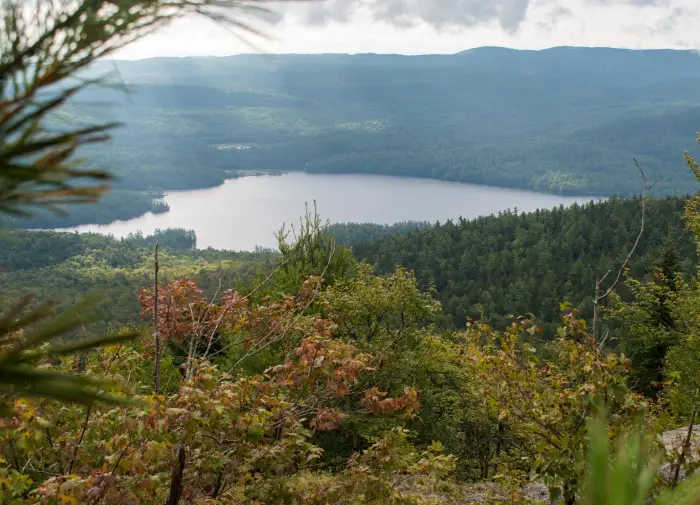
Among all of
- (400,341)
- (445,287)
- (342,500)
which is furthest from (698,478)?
(445,287)

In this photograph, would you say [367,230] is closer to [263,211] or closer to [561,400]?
[263,211]

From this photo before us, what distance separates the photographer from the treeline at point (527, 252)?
225ft

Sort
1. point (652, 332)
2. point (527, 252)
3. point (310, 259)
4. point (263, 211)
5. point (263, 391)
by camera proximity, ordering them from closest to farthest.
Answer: point (263, 391)
point (310, 259)
point (652, 332)
point (527, 252)
point (263, 211)

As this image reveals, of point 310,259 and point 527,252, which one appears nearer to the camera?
point 310,259

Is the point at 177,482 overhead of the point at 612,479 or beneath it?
beneath

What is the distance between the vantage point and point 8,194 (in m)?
0.99

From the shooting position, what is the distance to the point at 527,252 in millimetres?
82125

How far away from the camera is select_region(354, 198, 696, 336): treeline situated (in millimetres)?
68562

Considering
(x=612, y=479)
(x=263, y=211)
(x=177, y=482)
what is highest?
(x=612, y=479)

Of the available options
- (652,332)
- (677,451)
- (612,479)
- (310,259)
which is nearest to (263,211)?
(652,332)

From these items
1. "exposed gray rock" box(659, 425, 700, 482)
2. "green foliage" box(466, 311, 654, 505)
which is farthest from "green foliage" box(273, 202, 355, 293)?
"green foliage" box(466, 311, 654, 505)

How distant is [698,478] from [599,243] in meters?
87.3

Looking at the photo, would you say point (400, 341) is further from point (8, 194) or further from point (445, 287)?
point (445, 287)

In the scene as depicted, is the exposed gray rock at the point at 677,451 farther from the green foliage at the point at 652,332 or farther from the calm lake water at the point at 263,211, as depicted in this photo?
the calm lake water at the point at 263,211
